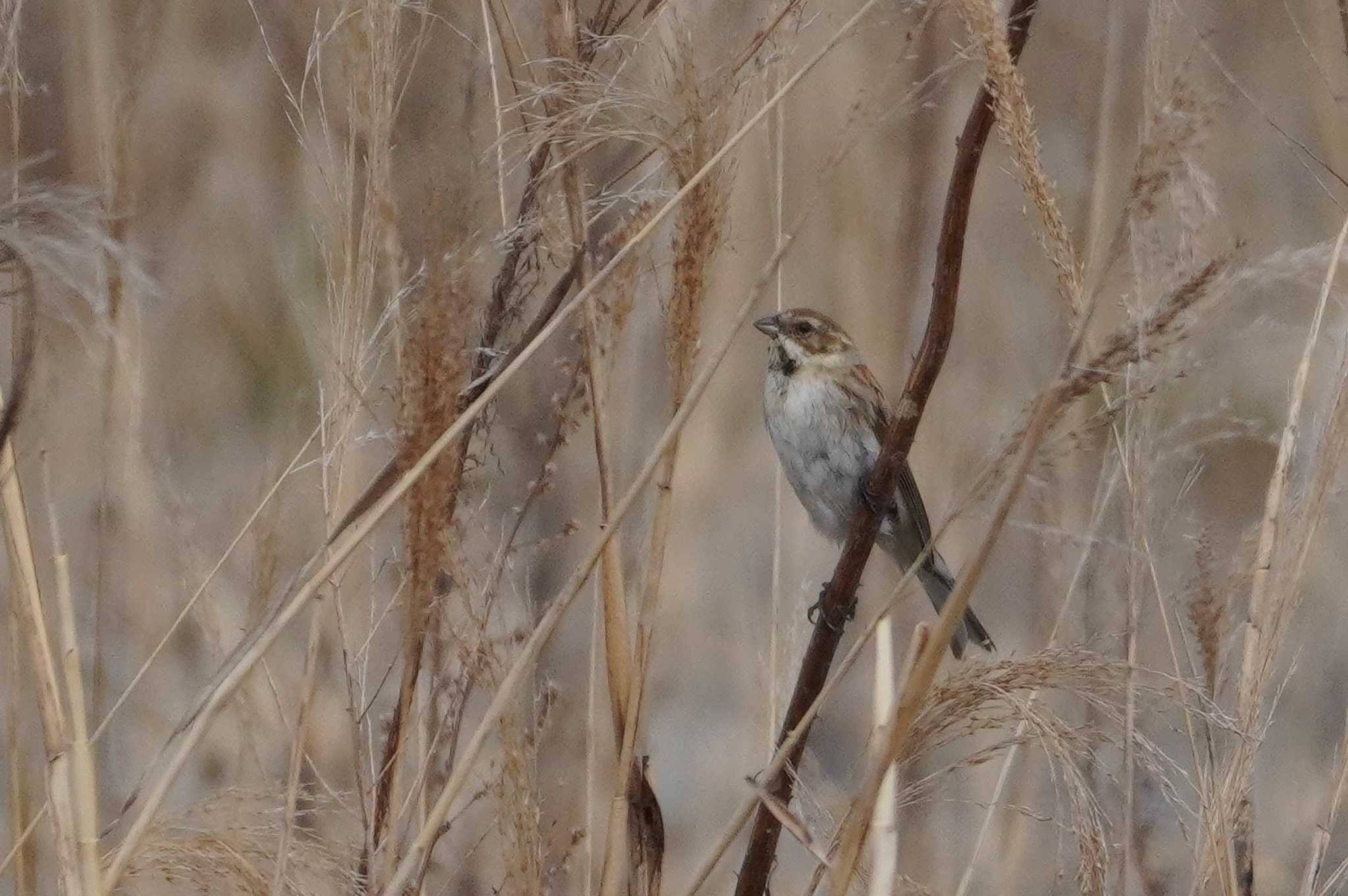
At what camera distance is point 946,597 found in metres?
1.68

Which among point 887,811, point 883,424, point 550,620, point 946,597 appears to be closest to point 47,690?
point 550,620

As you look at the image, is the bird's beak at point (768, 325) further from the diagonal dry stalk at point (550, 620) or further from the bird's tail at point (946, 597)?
the diagonal dry stalk at point (550, 620)

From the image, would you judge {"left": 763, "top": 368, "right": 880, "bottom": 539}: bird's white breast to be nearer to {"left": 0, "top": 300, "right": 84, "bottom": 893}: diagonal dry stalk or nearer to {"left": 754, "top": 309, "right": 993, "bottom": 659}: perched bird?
{"left": 754, "top": 309, "right": 993, "bottom": 659}: perched bird

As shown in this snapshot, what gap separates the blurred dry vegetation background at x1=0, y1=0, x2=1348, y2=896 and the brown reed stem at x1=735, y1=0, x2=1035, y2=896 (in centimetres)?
4

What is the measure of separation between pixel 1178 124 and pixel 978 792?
1.53 m

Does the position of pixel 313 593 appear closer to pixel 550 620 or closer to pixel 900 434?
pixel 550 620

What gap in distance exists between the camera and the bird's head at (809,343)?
1823mm

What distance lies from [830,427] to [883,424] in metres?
0.10

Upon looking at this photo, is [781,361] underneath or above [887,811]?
above

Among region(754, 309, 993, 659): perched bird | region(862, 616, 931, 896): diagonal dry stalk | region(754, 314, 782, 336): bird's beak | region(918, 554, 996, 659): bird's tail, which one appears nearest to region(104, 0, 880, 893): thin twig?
region(862, 616, 931, 896): diagonal dry stalk

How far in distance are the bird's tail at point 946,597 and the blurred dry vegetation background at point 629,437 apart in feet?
0.23

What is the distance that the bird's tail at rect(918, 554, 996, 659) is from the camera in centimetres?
150

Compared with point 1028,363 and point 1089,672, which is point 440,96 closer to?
point 1028,363

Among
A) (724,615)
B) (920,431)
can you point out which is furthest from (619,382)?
(724,615)
